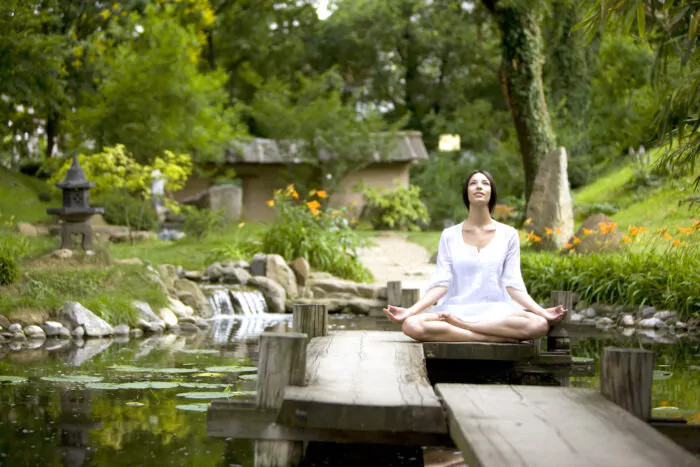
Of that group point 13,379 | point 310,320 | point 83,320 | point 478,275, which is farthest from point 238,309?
point 478,275

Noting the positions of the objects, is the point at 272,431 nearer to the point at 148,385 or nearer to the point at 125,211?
the point at 148,385

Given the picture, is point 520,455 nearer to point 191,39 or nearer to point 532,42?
point 532,42

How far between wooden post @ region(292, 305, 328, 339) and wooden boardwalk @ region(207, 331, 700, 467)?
122 centimetres

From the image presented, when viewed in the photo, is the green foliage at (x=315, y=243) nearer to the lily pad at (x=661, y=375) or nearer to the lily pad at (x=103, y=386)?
the lily pad at (x=661, y=375)

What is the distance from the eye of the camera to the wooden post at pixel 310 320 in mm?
6395

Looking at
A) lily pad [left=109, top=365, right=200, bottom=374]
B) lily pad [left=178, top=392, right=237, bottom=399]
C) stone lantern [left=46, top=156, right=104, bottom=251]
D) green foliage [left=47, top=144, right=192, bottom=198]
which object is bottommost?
lily pad [left=178, top=392, right=237, bottom=399]

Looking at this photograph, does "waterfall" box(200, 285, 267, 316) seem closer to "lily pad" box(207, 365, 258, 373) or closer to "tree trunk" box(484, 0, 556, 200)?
"lily pad" box(207, 365, 258, 373)

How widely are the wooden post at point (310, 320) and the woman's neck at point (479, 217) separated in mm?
1240

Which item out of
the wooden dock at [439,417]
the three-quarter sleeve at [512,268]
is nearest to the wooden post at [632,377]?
→ the wooden dock at [439,417]

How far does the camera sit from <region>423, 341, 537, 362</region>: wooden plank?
229 inches

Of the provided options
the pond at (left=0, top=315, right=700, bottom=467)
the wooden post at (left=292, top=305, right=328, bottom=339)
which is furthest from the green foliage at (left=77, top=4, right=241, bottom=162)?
the wooden post at (left=292, top=305, right=328, bottom=339)

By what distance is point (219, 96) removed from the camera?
79.0ft

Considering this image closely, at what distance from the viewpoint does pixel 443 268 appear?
6.30 meters

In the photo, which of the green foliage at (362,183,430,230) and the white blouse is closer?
the white blouse
